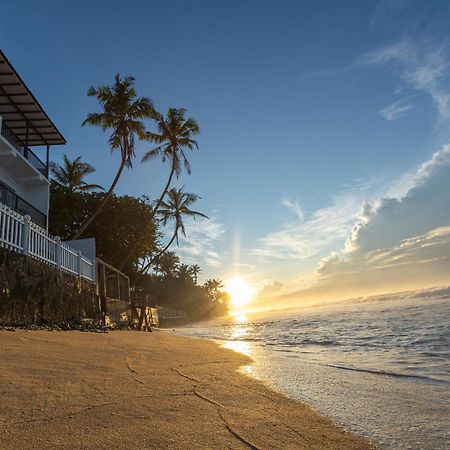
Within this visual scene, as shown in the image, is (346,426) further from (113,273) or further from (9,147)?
(113,273)

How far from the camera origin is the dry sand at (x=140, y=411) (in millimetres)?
2020

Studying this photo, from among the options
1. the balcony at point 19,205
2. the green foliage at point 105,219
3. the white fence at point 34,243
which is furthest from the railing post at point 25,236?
the green foliage at point 105,219

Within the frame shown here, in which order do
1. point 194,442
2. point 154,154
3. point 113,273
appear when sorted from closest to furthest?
point 194,442, point 113,273, point 154,154

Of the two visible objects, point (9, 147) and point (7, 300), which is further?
point (9, 147)

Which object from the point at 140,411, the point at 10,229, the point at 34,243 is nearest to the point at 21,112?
the point at 34,243

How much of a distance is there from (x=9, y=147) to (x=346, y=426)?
53.6 feet

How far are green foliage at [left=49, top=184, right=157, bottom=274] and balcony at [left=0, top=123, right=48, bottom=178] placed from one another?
5.60m

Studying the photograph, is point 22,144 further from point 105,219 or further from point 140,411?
point 140,411

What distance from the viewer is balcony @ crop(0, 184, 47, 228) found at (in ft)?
49.1

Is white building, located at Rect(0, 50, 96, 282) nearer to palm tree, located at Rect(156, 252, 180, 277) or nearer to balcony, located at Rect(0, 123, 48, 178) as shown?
balcony, located at Rect(0, 123, 48, 178)

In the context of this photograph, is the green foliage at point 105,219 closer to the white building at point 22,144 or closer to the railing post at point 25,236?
the white building at point 22,144

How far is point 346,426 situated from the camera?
258 centimetres

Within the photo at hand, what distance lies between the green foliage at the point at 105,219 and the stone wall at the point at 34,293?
13.3 meters

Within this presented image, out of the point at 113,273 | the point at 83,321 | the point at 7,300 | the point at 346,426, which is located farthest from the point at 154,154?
the point at 346,426
